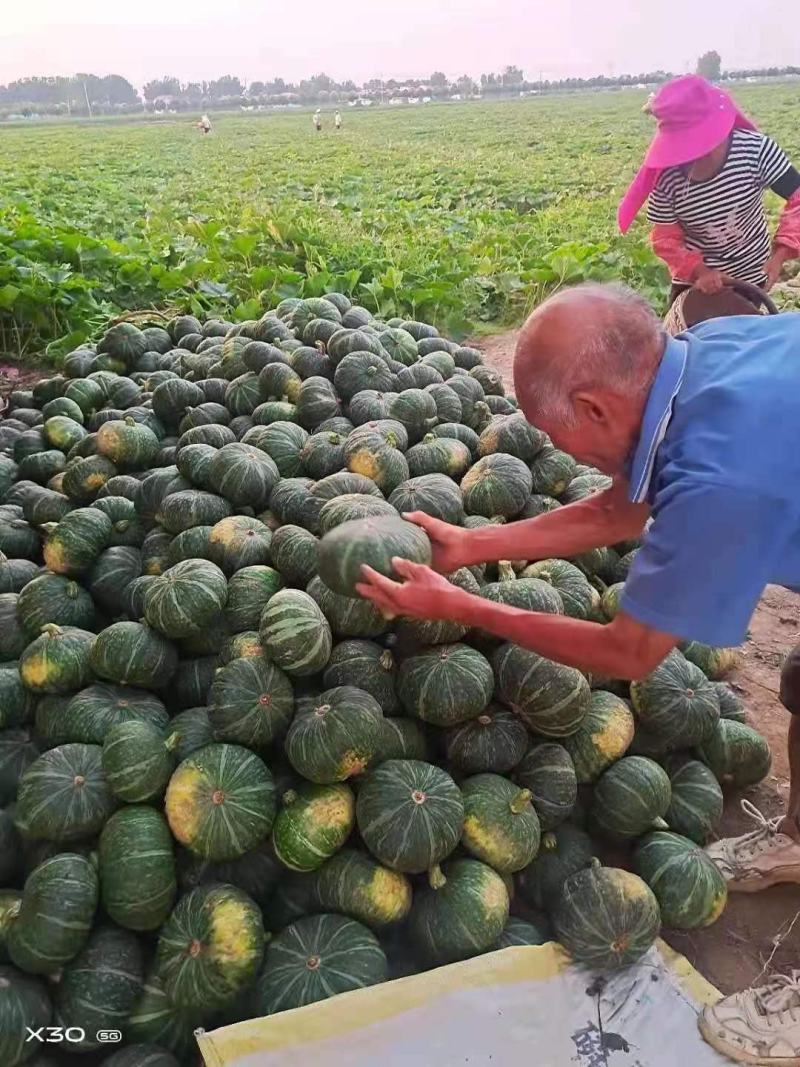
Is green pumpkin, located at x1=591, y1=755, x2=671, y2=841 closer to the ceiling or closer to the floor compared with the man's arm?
closer to the floor

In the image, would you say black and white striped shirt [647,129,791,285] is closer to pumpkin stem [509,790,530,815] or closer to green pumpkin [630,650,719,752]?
green pumpkin [630,650,719,752]

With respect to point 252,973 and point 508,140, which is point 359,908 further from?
point 508,140

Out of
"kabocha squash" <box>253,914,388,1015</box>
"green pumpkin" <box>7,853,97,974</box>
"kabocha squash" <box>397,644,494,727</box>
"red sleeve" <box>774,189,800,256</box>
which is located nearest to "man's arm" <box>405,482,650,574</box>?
"kabocha squash" <box>397,644,494,727</box>

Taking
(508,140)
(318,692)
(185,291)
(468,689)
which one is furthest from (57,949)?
(508,140)

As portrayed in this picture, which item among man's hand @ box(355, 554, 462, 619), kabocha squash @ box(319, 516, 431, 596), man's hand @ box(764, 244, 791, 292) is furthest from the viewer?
→ man's hand @ box(764, 244, 791, 292)

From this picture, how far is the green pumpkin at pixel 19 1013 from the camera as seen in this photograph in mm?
2578

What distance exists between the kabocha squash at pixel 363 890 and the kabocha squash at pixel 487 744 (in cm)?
52

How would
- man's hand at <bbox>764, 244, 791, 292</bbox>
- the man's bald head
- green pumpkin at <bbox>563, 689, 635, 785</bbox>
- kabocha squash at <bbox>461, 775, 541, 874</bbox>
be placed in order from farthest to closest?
1. man's hand at <bbox>764, 244, 791, 292</bbox>
2. green pumpkin at <bbox>563, 689, 635, 785</bbox>
3. kabocha squash at <bbox>461, 775, 541, 874</bbox>
4. the man's bald head

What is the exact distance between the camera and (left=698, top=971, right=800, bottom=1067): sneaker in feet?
9.19

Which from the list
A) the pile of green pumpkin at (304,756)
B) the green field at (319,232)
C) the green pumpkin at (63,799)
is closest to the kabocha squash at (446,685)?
the pile of green pumpkin at (304,756)

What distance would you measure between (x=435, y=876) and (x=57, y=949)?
132cm

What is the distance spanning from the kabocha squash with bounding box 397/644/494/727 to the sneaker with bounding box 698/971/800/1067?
1.38 m

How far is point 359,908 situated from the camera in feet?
9.41

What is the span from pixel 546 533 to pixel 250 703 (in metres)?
1.34
